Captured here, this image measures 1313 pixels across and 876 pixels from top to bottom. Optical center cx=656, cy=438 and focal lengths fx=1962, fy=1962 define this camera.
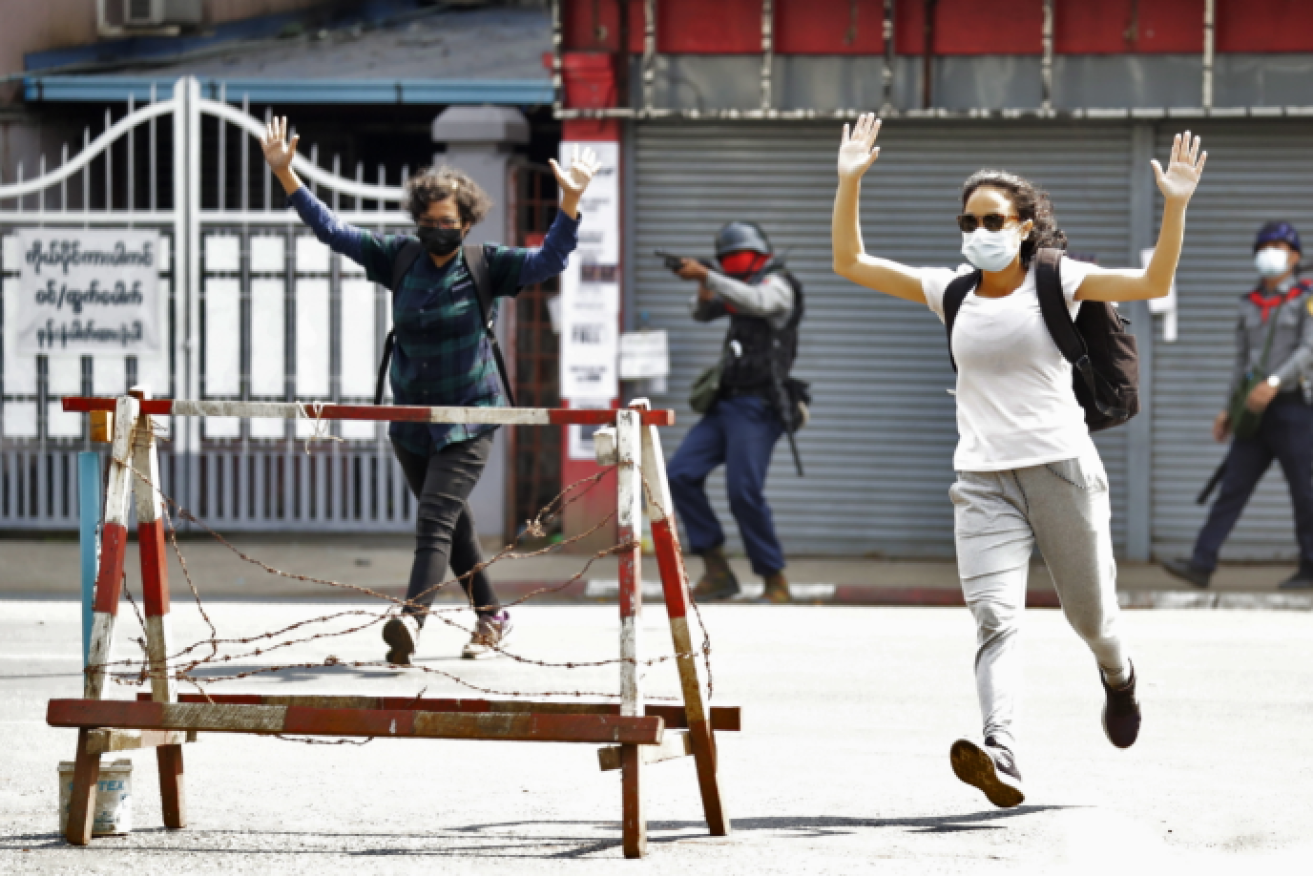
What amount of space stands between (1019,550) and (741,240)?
5273 mm

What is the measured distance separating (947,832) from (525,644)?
3928 millimetres

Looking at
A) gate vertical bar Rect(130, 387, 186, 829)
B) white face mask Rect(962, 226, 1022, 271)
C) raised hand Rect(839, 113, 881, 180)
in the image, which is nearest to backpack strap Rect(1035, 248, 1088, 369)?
white face mask Rect(962, 226, 1022, 271)

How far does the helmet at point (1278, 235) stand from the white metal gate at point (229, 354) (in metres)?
5.68

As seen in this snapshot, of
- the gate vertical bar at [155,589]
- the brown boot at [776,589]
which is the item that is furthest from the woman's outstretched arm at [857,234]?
the brown boot at [776,589]

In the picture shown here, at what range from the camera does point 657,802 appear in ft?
18.4

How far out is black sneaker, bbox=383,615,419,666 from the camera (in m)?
7.70

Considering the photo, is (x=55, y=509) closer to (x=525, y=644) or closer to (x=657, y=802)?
(x=525, y=644)

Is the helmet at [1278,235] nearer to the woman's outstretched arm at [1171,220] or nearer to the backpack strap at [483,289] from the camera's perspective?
the backpack strap at [483,289]

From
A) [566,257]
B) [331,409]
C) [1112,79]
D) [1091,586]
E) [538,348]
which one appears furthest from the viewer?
[538,348]

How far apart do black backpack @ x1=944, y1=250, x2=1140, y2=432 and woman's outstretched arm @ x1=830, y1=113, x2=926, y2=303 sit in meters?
0.16

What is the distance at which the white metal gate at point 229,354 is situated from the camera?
44.0 ft

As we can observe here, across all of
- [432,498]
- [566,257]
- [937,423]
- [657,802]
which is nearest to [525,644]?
[432,498]

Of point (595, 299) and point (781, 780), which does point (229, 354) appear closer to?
point (595, 299)

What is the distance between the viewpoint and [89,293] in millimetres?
13516
